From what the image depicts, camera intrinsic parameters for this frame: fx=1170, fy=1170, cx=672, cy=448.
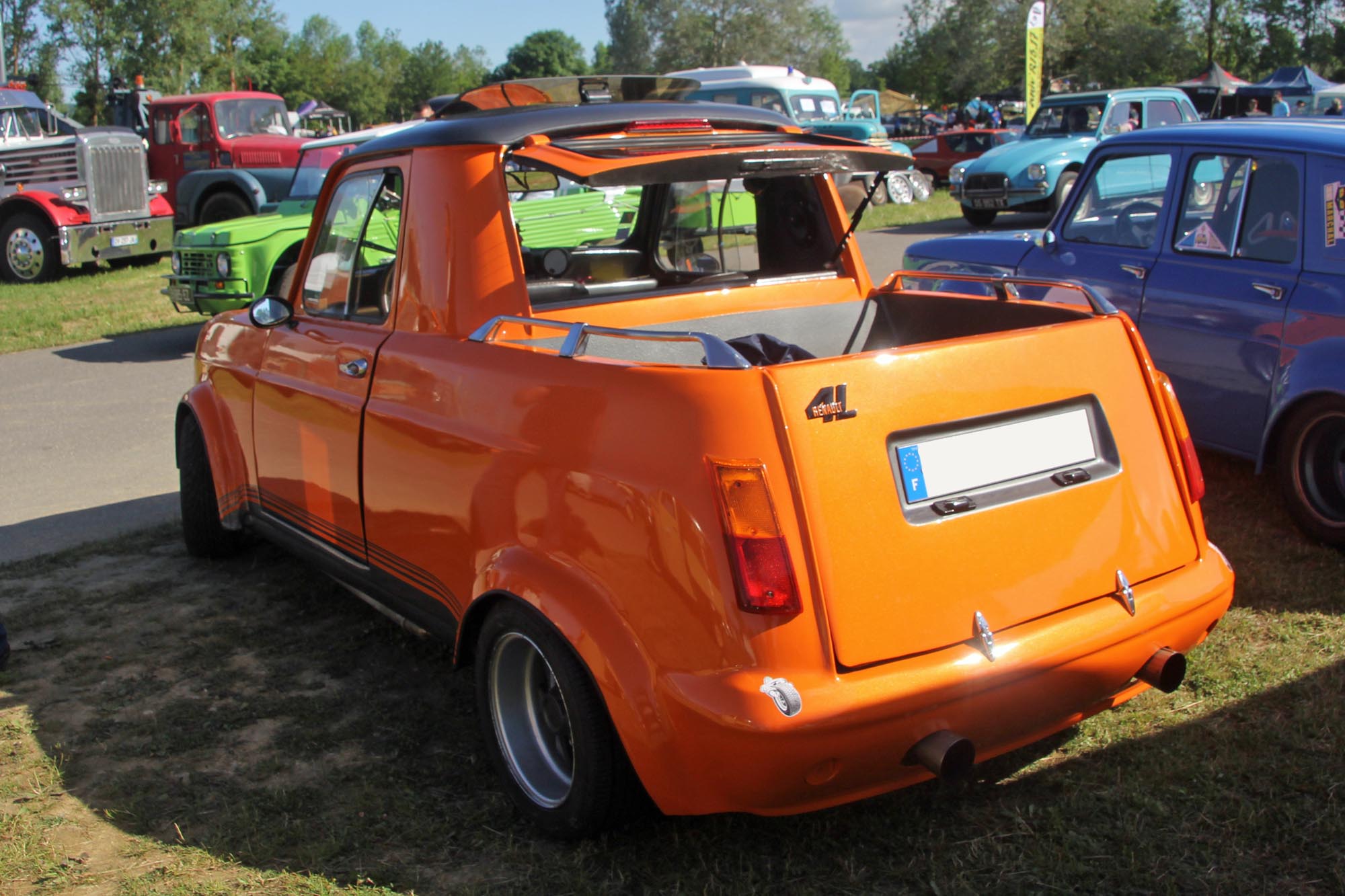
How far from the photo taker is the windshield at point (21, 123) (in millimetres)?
17797

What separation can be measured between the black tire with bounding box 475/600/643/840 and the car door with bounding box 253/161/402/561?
904mm

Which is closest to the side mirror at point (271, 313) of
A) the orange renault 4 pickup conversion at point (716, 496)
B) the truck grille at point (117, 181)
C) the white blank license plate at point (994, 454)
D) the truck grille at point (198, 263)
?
the orange renault 4 pickup conversion at point (716, 496)

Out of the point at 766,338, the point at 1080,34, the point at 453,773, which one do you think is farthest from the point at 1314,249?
the point at 1080,34

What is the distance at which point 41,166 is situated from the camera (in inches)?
664

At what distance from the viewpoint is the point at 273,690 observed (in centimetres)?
396

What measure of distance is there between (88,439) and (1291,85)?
106ft

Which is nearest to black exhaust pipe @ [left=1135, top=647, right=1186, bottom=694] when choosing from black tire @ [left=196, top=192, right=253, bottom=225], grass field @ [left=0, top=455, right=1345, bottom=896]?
grass field @ [left=0, top=455, right=1345, bottom=896]

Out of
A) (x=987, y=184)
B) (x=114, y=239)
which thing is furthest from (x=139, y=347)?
(x=987, y=184)

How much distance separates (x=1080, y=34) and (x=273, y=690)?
6004 centimetres

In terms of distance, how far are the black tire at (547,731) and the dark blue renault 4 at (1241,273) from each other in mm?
3360

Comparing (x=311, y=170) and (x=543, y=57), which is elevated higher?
(x=543, y=57)

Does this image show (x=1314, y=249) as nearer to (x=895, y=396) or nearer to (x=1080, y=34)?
(x=895, y=396)

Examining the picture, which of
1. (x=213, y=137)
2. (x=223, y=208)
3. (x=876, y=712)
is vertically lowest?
(x=876, y=712)

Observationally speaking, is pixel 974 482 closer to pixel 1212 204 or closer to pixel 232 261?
pixel 1212 204
